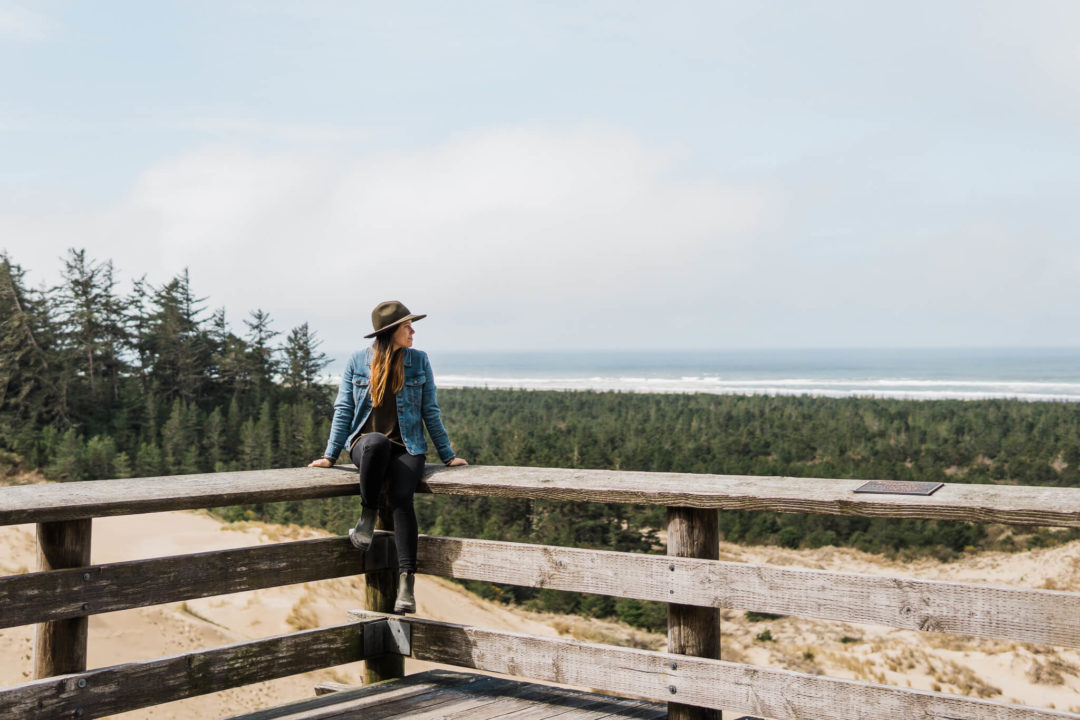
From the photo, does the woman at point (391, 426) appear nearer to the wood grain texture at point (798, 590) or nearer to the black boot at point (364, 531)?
the black boot at point (364, 531)

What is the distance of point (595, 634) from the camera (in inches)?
795

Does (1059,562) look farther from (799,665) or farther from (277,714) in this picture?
(277,714)

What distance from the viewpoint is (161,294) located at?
41.3 meters

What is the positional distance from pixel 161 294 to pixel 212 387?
4573mm

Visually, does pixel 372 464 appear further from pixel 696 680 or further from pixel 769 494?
pixel 769 494

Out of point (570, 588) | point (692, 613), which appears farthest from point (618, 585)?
point (692, 613)

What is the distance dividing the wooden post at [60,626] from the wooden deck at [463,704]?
2.54 ft

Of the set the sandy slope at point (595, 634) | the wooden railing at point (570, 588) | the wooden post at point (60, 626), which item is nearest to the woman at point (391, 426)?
the wooden railing at point (570, 588)

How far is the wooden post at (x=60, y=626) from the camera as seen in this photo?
3.67 meters

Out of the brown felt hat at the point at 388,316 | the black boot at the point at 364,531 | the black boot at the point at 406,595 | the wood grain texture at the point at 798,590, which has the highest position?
the brown felt hat at the point at 388,316

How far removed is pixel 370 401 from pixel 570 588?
4.85 feet

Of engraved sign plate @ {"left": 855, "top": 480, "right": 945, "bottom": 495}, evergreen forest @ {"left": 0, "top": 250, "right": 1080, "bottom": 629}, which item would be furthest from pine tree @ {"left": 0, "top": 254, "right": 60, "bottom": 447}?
engraved sign plate @ {"left": 855, "top": 480, "right": 945, "bottom": 495}

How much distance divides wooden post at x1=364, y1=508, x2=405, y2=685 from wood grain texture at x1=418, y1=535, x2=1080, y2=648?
438 millimetres

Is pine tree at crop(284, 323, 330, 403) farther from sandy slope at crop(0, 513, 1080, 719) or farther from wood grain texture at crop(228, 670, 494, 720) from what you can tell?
wood grain texture at crop(228, 670, 494, 720)
